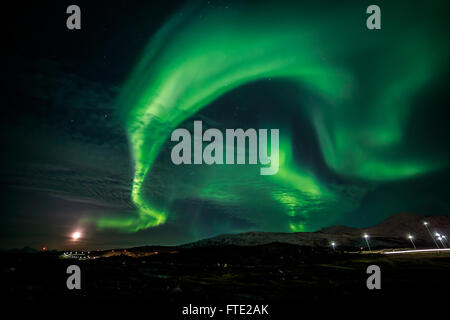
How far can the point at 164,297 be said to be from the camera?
1573cm

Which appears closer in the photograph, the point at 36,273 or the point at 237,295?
the point at 237,295

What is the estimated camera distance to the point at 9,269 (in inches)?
971

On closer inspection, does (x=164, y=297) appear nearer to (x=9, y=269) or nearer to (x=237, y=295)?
(x=237, y=295)
